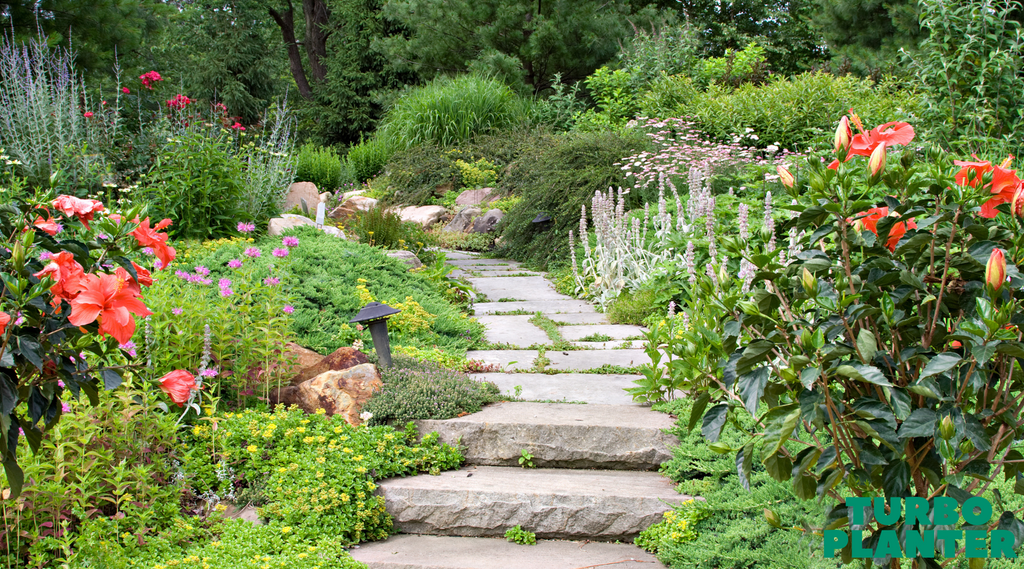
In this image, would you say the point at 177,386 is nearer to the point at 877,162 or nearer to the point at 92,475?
the point at 92,475

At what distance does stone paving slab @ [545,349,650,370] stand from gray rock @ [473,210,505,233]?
16.2ft

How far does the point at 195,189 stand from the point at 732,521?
476cm

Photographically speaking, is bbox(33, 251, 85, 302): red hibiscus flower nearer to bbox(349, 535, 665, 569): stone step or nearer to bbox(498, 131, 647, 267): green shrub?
bbox(349, 535, 665, 569): stone step

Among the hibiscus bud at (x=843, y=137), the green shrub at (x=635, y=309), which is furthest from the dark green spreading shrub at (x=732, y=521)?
the green shrub at (x=635, y=309)

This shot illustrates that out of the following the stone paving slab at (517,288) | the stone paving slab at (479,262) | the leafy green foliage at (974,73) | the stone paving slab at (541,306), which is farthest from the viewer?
the stone paving slab at (479,262)

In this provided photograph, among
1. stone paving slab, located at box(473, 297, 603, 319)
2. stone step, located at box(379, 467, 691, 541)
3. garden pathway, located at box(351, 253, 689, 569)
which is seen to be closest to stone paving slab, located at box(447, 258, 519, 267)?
stone paving slab, located at box(473, 297, 603, 319)

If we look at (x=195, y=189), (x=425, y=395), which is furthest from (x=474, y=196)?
(x=425, y=395)

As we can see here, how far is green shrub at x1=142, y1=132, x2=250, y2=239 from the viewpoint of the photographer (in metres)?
5.36

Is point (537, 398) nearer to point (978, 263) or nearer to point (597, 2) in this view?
point (978, 263)

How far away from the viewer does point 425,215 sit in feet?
31.9

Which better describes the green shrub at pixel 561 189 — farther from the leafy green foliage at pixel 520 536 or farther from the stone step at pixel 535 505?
the leafy green foliage at pixel 520 536

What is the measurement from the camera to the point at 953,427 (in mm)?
1085

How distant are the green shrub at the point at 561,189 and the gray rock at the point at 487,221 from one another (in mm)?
460

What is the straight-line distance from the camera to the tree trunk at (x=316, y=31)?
20875 mm
